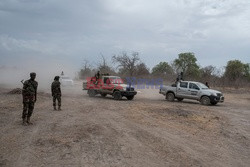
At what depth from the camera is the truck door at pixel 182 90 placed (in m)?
18.1

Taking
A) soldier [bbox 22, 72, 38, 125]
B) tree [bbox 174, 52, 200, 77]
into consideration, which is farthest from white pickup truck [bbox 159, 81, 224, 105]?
tree [bbox 174, 52, 200, 77]

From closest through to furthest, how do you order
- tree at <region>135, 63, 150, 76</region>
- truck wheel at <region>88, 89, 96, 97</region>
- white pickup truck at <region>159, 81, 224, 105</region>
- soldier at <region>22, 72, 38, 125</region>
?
soldier at <region>22, 72, 38, 125</region> → white pickup truck at <region>159, 81, 224, 105</region> → truck wheel at <region>88, 89, 96, 97</region> → tree at <region>135, 63, 150, 76</region>

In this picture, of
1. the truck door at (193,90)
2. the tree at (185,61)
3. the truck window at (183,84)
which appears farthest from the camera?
the tree at (185,61)

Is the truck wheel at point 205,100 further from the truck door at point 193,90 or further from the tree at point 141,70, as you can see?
the tree at point 141,70

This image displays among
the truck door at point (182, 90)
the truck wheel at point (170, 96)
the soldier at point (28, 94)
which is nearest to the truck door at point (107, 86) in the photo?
the truck wheel at point (170, 96)

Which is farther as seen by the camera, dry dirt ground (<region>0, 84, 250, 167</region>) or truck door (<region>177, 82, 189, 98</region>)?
truck door (<region>177, 82, 189, 98</region>)

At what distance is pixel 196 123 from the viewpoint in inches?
386

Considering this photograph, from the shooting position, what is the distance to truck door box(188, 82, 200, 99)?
17.6m

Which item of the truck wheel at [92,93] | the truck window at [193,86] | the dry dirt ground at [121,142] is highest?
the truck window at [193,86]

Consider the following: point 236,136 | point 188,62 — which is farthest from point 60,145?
point 188,62

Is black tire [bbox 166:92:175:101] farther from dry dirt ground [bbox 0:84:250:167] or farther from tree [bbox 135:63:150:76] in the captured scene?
tree [bbox 135:63:150:76]

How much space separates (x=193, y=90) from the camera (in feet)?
58.3

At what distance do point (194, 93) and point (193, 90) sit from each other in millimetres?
236

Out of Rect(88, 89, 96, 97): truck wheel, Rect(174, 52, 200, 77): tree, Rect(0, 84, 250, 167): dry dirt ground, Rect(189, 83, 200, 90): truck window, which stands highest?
Rect(174, 52, 200, 77): tree
